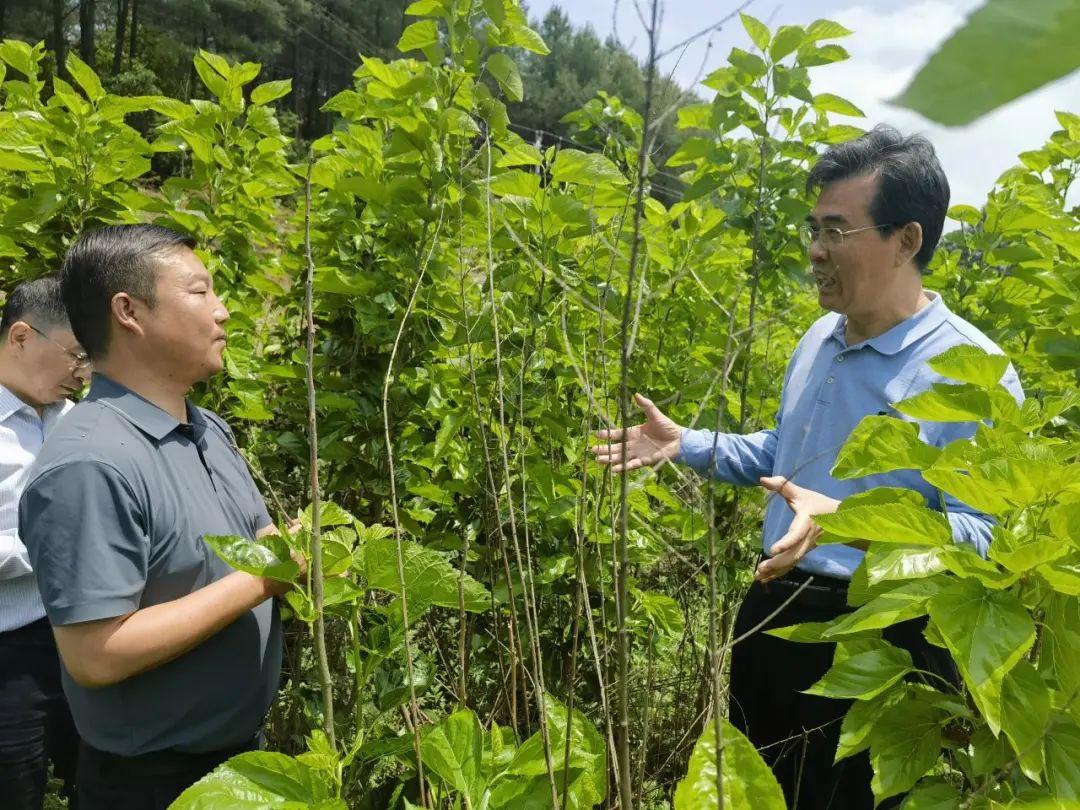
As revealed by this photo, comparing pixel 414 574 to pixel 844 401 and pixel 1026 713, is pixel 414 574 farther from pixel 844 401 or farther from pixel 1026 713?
pixel 844 401

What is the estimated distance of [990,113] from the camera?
0.58 ft

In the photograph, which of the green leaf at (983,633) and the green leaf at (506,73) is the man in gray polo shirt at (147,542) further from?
the green leaf at (983,633)

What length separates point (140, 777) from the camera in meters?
1.73

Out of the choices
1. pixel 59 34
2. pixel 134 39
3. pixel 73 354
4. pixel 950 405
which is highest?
pixel 134 39

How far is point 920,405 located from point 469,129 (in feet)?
4.37

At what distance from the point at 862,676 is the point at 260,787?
0.85 m

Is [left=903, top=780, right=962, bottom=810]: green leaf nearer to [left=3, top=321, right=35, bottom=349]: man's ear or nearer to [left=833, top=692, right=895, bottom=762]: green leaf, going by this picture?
[left=833, top=692, right=895, bottom=762]: green leaf

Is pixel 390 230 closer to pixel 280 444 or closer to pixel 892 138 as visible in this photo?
pixel 280 444

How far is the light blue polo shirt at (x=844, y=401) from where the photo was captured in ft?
6.65

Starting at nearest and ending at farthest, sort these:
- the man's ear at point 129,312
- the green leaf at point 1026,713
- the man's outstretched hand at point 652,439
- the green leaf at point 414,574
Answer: the green leaf at point 1026,713
the green leaf at point 414,574
the man's ear at point 129,312
the man's outstretched hand at point 652,439

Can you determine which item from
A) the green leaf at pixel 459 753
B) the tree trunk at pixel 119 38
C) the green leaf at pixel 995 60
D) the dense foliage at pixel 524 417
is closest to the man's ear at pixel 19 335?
the dense foliage at pixel 524 417

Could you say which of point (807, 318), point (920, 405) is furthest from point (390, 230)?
point (807, 318)

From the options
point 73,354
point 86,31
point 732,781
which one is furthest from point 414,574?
point 86,31

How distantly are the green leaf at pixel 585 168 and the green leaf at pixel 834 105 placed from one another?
2.88 ft
